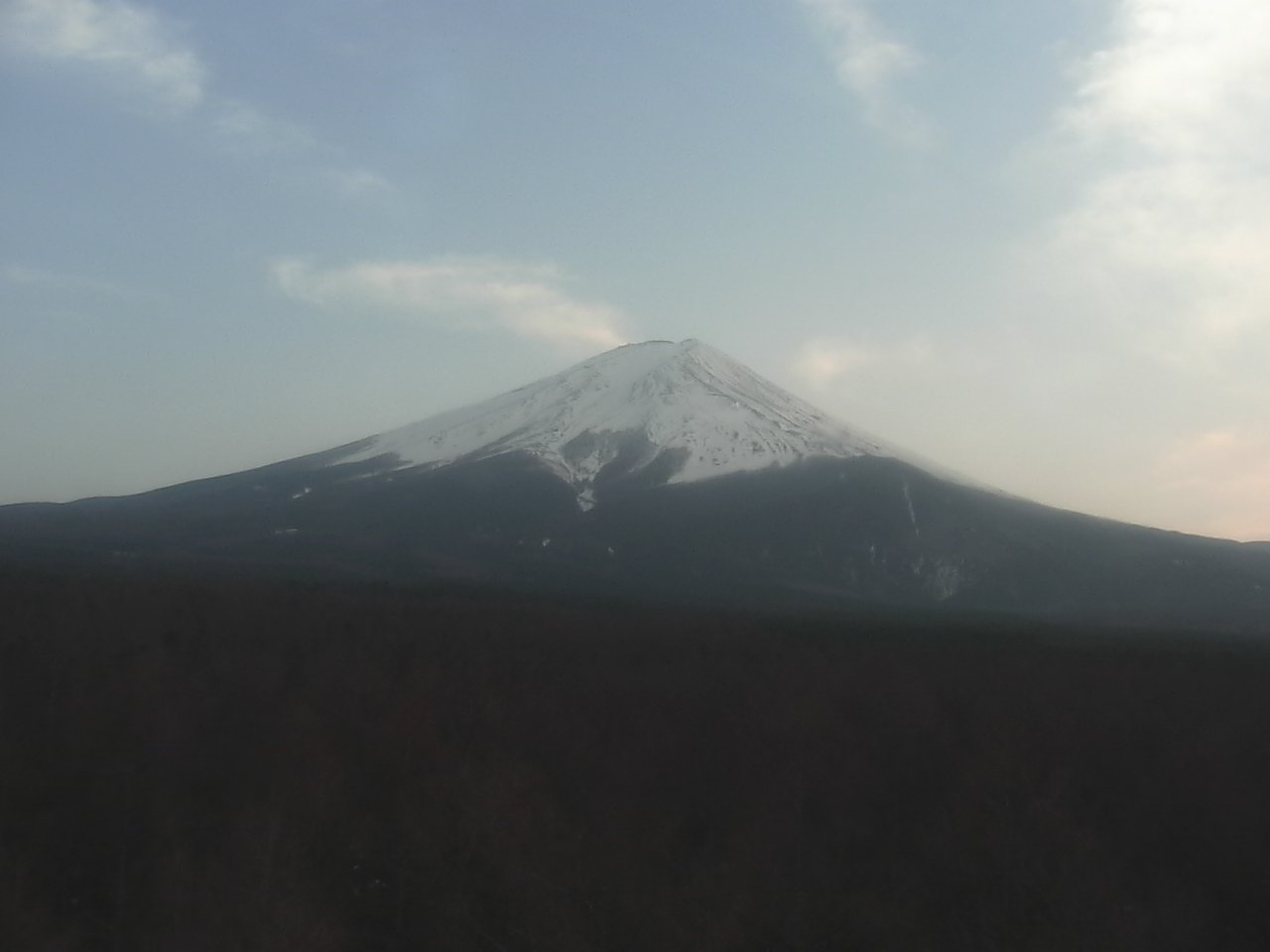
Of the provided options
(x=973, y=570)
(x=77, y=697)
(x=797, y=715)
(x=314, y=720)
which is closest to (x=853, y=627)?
(x=797, y=715)

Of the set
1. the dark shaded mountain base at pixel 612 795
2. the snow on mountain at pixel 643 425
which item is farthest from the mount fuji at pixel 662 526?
the dark shaded mountain base at pixel 612 795

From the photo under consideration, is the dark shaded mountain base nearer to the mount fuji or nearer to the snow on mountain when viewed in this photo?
the mount fuji

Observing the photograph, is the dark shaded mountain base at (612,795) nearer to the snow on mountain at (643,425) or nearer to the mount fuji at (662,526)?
the mount fuji at (662,526)

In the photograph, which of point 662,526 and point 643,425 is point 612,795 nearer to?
point 662,526

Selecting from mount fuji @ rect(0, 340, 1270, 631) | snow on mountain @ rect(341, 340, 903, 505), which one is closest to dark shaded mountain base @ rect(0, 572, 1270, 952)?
mount fuji @ rect(0, 340, 1270, 631)

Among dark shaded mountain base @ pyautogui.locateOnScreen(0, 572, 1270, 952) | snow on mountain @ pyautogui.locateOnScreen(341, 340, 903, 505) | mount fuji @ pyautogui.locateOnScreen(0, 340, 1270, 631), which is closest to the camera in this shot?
dark shaded mountain base @ pyautogui.locateOnScreen(0, 572, 1270, 952)

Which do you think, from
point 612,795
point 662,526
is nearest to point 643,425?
point 662,526
